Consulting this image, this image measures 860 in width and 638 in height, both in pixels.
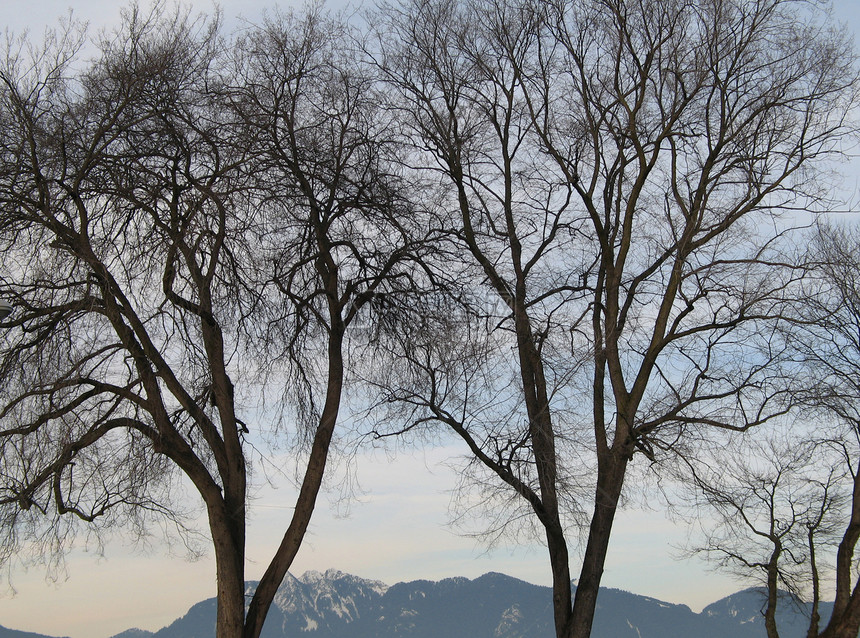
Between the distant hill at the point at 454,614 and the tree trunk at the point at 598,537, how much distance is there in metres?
65.9

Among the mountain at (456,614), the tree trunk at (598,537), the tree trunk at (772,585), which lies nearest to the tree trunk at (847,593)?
the tree trunk at (772,585)

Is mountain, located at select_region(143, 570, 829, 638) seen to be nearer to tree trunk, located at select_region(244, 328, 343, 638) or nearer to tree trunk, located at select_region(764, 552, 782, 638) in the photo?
tree trunk, located at select_region(764, 552, 782, 638)

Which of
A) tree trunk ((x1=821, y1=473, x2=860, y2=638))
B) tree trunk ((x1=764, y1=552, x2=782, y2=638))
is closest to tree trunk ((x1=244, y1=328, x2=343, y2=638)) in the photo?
tree trunk ((x1=821, y1=473, x2=860, y2=638))

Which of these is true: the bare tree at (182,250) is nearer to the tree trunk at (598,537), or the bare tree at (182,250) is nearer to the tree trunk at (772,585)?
the tree trunk at (598,537)

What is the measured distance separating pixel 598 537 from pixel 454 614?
5830 inches

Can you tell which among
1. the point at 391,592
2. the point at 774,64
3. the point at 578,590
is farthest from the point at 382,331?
the point at 391,592

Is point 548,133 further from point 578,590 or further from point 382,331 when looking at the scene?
point 578,590

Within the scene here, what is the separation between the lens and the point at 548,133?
12.3 m

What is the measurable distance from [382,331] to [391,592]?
582ft

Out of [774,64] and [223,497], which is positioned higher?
[774,64]

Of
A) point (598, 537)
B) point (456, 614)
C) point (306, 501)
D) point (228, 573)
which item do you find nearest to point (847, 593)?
point (598, 537)

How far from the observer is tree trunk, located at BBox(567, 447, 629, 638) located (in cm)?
1034

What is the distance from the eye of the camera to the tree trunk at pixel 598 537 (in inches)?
407

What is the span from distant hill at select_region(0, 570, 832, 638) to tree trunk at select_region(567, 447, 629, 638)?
6595 centimetres
